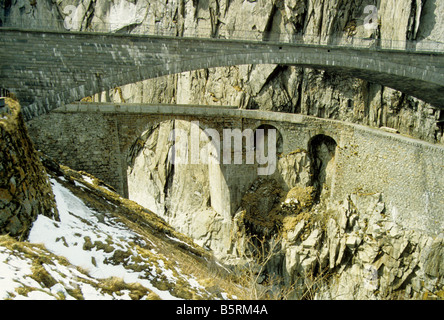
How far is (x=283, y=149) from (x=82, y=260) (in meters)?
19.3

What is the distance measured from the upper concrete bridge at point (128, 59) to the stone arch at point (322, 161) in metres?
7.37

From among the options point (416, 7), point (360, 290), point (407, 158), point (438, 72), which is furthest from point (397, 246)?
point (416, 7)

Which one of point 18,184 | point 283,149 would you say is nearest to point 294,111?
point 283,149

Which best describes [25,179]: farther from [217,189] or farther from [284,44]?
[217,189]

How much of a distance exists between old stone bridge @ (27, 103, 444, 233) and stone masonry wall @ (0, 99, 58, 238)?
440 inches

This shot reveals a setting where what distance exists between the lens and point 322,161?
27172mm

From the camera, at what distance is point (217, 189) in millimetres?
28422

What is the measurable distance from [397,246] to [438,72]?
30.1 ft

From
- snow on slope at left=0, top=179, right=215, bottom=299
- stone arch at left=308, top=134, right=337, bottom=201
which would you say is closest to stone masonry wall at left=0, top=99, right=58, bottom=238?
snow on slope at left=0, top=179, right=215, bottom=299

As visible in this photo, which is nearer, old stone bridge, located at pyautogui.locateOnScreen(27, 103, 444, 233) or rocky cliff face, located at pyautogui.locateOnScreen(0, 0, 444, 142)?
old stone bridge, located at pyautogui.locateOnScreen(27, 103, 444, 233)

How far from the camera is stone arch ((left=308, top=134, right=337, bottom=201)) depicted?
2661 centimetres

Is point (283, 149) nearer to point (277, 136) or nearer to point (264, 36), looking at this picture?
point (277, 136)

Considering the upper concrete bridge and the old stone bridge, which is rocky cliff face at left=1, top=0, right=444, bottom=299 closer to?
the old stone bridge

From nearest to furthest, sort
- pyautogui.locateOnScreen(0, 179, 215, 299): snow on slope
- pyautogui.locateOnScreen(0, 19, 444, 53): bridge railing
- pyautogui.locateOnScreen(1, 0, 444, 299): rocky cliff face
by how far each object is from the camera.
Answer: pyautogui.locateOnScreen(0, 179, 215, 299): snow on slope → pyautogui.locateOnScreen(1, 0, 444, 299): rocky cliff face → pyautogui.locateOnScreen(0, 19, 444, 53): bridge railing
